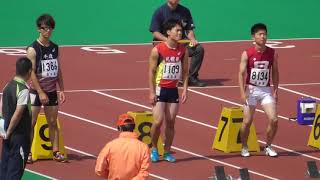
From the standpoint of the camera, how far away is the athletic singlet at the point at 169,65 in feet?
Answer: 56.2

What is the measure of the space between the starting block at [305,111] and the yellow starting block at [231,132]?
74.5 inches

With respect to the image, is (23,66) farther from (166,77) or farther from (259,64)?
(259,64)

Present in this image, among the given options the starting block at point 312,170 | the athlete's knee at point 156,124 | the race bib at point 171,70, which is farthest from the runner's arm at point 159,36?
the starting block at point 312,170

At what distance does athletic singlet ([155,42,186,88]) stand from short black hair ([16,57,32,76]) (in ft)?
12.1

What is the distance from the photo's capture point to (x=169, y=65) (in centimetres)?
1717

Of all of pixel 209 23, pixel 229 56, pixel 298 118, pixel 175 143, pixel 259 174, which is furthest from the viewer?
pixel 209 23

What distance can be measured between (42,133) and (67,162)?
0.57 meters

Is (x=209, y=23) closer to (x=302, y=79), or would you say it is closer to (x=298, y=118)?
(x=302, y=79)

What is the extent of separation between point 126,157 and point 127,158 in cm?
2

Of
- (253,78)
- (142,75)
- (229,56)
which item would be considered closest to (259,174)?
(253,78)

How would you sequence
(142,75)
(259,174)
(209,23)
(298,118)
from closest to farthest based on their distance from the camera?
(259,174), (298,118), (142,75), (209,23)

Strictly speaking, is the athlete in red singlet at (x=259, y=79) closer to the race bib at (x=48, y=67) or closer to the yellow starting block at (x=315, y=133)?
the yellow starting block at (x=315, y=133)

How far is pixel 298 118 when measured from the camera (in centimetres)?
2017

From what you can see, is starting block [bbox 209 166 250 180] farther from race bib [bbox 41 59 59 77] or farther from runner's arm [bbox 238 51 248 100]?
race bib [bbox 41 59 59 77]
